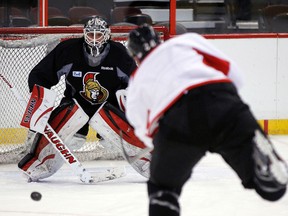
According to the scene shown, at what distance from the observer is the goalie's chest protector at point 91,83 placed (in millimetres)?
4598

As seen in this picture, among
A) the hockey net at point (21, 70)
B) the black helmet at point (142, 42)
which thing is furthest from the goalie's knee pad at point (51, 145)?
the black helmet at point (142, 42)

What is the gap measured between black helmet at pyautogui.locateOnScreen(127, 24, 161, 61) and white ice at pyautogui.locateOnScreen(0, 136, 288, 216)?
3.94ft

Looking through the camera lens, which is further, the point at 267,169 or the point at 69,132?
the point at 69,132

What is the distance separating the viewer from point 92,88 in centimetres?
461

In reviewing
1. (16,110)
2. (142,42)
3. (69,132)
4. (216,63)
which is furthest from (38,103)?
(216,63)

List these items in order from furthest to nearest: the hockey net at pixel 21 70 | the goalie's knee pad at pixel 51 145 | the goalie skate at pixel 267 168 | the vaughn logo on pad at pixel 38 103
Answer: the hockey net at pixel 21 70
the goalie's knee pad at pixel 51 145
the vaughn logo on pad at pixel 38 103
the goalie skate at pixel 267 168

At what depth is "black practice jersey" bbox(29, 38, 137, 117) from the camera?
4594 millimetres

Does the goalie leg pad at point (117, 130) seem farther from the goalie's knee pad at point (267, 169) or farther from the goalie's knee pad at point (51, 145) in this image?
the goalie's knee pad at point (267, 169)

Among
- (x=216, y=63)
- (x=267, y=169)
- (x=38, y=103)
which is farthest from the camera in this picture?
(x=38, y=103)

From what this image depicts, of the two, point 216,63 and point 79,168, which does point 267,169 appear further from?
point 79,168

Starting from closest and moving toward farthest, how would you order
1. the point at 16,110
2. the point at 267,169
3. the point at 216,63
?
the point at 267,169
the point at 216,63
the point at 16,110

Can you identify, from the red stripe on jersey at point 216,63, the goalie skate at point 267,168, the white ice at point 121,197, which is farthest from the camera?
the white ice at point 121,197

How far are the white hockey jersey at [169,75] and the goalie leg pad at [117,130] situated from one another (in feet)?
6.09

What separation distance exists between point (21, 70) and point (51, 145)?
0.84 m
